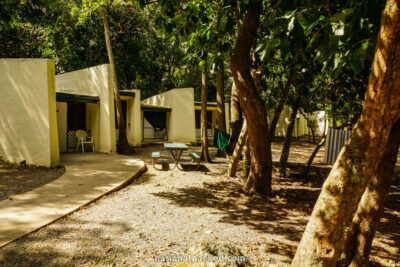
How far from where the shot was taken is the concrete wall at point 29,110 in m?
7.26

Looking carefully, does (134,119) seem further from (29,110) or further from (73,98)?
(29,110)

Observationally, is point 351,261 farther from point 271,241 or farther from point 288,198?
point 288,198

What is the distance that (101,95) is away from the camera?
10.9 m

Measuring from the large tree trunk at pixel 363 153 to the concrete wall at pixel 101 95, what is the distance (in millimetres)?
10047

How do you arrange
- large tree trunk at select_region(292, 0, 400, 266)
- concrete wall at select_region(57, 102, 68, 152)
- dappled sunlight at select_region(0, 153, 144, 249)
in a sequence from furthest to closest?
concrete wall at select_region(57, 102, 68, 152) < dappled sunlight at select_region(0, 153, 144, 249) < large tree trunk at select_region(292, 0, 400, 266)


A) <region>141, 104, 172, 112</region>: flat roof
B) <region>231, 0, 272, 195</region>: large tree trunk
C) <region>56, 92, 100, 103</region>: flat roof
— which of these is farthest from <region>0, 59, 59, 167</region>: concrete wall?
<region>141, 104, 172, 112</region>: flat roof

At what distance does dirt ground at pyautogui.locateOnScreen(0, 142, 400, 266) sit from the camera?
2.96 m

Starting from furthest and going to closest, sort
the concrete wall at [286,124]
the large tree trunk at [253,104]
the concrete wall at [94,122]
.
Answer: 1. the concrete wall at [286,124]
2. the concrete wall at [94,122]
3. the large tree trunk at [253,104]

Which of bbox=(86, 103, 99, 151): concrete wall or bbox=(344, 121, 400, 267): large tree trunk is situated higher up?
bbox=(86, 103, 99, 151): concrete wall

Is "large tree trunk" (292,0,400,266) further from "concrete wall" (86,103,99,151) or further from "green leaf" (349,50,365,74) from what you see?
"concrete wall" (86,103,99,151)

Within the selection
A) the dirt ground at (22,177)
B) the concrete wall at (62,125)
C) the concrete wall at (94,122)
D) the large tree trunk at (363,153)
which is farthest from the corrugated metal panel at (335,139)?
the concrete wall at (62,125)

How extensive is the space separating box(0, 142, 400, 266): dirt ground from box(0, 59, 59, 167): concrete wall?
3248 millimetres

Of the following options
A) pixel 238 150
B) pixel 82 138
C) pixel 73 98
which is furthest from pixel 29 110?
pixel 238 150

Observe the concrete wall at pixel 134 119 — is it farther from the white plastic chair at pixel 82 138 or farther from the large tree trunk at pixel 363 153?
the large tree trunk at pixel 363 153
